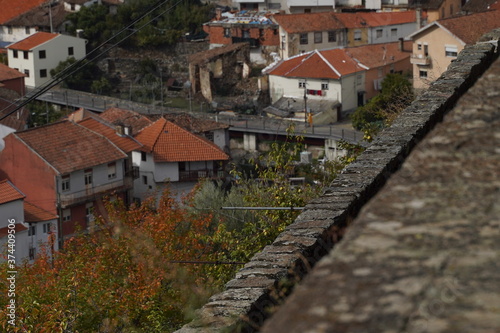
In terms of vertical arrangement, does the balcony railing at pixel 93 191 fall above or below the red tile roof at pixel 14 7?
below

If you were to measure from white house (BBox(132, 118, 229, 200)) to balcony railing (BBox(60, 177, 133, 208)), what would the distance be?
136 cm

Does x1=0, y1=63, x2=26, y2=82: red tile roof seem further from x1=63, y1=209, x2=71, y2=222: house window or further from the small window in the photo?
x1=63, y1=209, x2=71, y2=222: house window

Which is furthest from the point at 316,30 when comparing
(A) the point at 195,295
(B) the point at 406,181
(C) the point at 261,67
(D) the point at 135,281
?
(B) the point at 406,181

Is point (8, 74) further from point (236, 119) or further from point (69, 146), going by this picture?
point (69, 146)

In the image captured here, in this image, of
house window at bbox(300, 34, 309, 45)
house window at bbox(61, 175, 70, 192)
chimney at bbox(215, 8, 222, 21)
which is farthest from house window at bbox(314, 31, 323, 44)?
house window at bbox(61, 175, 70, 192)

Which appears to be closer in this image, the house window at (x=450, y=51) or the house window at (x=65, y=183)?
the house window at (x=65, y=183)

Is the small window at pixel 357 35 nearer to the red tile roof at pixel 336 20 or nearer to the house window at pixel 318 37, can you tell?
the red tile roof at pixel 336 20

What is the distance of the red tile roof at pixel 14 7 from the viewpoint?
64750mm

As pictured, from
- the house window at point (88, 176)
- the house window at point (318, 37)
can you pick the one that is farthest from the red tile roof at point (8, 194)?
the house window at point (318, 37)

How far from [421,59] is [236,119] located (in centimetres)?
930

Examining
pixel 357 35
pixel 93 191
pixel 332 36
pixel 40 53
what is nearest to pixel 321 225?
pixel 93 191

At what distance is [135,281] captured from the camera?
1141cm

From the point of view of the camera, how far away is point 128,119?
136 feet

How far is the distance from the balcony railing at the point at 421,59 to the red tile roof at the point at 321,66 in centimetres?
362
